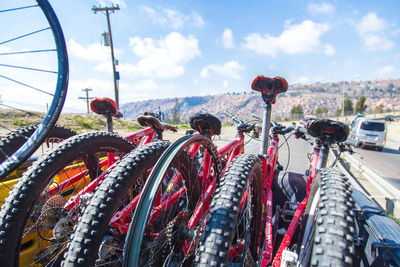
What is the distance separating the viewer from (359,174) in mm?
7531

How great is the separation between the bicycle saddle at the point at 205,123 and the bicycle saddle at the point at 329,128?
1203 millimetres

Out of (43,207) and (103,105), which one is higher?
(103,105)

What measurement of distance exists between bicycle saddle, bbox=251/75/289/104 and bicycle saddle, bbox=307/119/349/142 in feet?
1.80

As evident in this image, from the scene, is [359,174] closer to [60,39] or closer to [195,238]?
[195,238]

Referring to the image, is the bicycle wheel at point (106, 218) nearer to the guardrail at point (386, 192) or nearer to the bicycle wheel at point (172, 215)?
the bicycle wheel at point (172, 215)

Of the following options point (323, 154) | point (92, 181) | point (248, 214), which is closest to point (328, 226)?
point (248, 214)

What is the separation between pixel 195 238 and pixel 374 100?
708 feet

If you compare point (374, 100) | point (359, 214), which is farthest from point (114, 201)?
point (374, 100)

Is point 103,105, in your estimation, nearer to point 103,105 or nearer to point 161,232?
point 103,105

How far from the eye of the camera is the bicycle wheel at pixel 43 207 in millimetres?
1769

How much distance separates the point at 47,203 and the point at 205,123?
6.72 feet

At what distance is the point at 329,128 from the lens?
2754 mm

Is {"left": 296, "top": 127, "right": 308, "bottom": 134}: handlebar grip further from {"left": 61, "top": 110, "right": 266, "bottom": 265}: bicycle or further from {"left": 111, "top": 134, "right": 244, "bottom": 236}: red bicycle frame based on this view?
{"left": 61, "top": 110, "right": 266, "bottom": 265}: bicycle

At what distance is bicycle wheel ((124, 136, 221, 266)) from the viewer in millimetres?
1371
